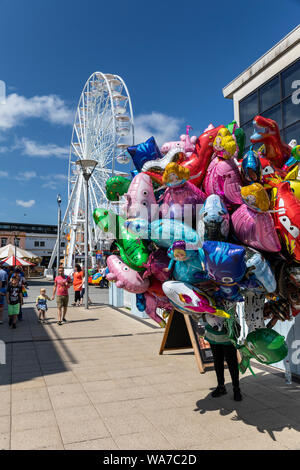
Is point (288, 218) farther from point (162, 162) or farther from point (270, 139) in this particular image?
point (162, 162)

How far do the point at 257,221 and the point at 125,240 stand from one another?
1.20m

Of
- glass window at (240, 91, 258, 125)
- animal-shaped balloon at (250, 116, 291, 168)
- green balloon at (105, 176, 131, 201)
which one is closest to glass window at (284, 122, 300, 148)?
glass window at (240, 91, 258, 125)

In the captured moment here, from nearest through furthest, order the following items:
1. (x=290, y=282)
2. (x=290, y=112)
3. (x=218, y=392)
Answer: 1. (x=290, y=282)
2. (x=218, y=392)
3. (x=290, y=112)

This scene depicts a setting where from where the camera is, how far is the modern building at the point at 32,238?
58938 millimetres

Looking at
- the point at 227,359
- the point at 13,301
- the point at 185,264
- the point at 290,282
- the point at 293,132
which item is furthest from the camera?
the point at 293,132

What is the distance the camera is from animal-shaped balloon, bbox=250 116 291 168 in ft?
10.7

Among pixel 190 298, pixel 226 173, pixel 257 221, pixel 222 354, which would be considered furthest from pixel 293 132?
pixel 190 298

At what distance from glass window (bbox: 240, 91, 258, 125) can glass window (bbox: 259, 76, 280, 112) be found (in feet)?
0.98

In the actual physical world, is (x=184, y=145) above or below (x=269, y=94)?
below

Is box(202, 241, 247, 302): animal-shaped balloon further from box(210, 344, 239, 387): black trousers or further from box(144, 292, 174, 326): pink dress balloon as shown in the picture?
A: box(210, 344, 239, 387): black trousers

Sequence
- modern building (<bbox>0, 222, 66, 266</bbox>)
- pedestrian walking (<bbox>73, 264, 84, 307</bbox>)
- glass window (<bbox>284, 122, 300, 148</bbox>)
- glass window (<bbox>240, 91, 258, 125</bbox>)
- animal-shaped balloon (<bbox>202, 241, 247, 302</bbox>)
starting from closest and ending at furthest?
animal-shaped balloon (<bbox>202, 241, 247, 302</bbox>), glass window (<bbox>284, 122, 300, 148</bbox>), glass window (<bbox>240, 91, 258, 125</bbox>), pedestrian walking (<bbox>73, 264, 84, 307</bbox>), modern building (<bbox>0, 222, 66, 266</bbox>)

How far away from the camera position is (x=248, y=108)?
12.6 m

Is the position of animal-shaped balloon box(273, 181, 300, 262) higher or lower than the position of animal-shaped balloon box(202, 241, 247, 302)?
higher

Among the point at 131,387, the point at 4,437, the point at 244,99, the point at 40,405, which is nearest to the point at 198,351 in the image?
the point at 131,387
